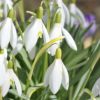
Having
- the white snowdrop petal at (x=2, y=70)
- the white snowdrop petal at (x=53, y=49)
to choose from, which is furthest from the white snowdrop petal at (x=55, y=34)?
the white snowdrop petal at (x=2, y=70)

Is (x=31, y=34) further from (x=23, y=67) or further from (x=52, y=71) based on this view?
(x=23, y=67)

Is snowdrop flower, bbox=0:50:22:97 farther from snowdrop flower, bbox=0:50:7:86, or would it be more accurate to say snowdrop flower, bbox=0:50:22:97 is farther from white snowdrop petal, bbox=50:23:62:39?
white snowdrop petal, bbox=50:23:62:39

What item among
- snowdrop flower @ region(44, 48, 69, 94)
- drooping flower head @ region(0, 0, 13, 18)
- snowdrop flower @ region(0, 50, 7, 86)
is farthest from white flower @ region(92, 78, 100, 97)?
drooping flower head @ region(0, 0, 13, 18)

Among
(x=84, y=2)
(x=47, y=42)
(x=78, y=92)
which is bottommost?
(x=84, y=2)

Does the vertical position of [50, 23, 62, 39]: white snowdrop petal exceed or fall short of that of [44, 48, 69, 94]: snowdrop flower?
it exceeds it

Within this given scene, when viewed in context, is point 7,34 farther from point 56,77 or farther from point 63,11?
point 63,11

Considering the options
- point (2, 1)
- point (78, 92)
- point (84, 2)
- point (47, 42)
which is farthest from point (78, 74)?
point (84, 2)

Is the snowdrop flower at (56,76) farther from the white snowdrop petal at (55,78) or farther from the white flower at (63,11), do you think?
the white flower at (63,11)

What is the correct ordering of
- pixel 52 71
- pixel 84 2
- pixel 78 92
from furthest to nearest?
pixel 84 2, pixel 78 92, pixel 52 71
